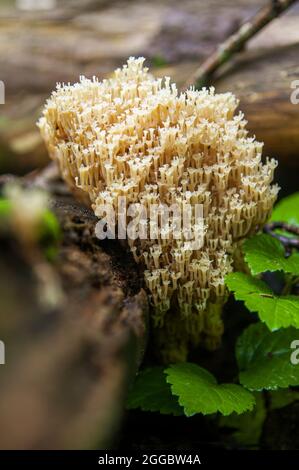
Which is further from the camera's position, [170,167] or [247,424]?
[247,424]

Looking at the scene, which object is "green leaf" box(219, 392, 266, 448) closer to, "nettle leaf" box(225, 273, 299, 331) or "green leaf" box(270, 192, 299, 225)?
"nettle leaf" box(225, 273, 299, 331)

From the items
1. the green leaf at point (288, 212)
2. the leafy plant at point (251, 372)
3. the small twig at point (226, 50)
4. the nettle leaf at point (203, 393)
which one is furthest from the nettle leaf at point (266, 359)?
the small twig at point (226, 50)

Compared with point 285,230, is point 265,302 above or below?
below

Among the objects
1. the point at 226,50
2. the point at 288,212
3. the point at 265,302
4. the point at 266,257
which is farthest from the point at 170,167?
the point at 226,50

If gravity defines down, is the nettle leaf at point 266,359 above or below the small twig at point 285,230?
below

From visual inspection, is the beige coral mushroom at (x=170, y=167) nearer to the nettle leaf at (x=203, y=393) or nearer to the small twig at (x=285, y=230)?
the nettle leaf at (x=203, y=393)

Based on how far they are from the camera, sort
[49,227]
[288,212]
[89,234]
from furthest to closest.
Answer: [288,212]
[89,234]
[49,227]

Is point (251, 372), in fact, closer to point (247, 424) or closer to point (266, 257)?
point (247, 424)
